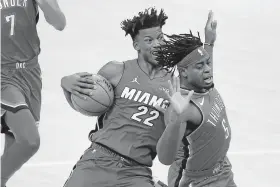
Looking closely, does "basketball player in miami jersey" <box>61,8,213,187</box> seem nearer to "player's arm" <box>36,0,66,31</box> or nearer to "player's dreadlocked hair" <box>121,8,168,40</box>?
"player's dreadlocked hair" <box>121,8,168,40</box>

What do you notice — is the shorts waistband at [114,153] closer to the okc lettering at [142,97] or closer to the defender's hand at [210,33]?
the okc lettering at [142,97]

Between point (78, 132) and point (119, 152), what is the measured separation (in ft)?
11.3

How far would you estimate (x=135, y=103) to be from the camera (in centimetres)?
714

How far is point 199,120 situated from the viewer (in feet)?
22.7

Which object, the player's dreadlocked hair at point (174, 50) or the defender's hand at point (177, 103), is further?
the player's dreadlocked hair at point (174, 50)

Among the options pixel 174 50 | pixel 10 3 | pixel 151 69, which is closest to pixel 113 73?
pixel 151 69

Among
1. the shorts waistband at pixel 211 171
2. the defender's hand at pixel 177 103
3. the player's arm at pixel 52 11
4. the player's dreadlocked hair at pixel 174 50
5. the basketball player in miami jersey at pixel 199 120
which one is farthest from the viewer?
the player's arm at pixel 52 11

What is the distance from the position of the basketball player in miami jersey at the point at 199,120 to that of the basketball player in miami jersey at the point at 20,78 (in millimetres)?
1019

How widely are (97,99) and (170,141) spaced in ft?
2.47

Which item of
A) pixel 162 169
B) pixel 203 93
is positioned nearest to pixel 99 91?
pixel 203 93

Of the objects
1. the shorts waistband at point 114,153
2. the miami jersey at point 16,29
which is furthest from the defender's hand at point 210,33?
the miami jersey at point 16,29

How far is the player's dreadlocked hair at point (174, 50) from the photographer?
7039mm

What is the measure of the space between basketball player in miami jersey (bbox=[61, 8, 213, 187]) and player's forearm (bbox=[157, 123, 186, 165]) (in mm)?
442

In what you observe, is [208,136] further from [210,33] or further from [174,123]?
[210,33]
